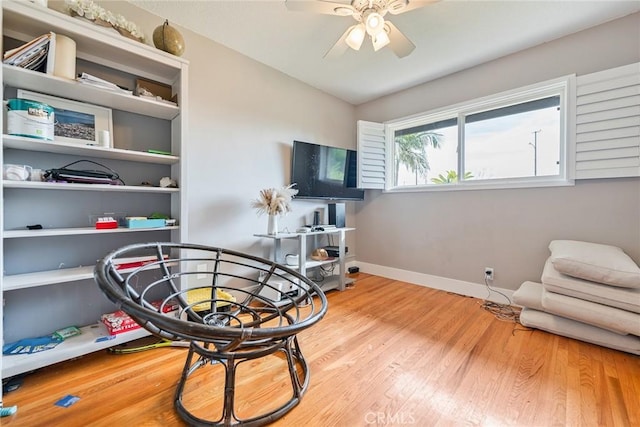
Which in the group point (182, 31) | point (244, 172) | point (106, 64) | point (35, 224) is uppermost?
point (182, 31)

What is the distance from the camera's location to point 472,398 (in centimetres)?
125

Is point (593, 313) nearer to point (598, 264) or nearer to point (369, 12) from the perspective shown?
point (598, 264)

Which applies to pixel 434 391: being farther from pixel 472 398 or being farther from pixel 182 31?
pixel 182 31

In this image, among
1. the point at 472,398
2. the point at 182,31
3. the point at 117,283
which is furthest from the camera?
the point at 182,31

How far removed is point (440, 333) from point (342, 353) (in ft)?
2.68

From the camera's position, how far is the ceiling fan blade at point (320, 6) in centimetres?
150

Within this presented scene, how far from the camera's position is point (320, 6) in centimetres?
154

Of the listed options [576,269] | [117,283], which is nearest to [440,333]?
[576,269]

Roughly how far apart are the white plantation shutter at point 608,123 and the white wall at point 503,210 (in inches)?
4.5

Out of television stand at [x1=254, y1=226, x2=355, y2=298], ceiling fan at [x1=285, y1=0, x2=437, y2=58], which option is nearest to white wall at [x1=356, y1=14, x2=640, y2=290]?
television stand at [x1=254, y1=226, x2=355, y2=298]

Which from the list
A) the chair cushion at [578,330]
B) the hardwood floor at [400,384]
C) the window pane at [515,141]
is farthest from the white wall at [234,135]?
the chair cushion at [578,330]

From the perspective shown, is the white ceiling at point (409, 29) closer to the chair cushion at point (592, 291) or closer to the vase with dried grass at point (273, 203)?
the vase with dried grass at point (273, 203)

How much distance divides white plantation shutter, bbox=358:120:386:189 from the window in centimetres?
10

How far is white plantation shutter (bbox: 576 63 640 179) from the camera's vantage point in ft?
6.13
